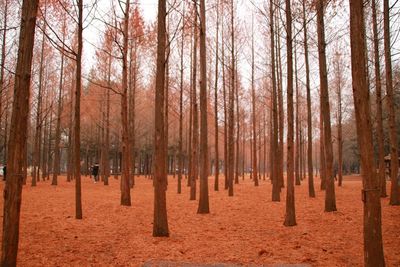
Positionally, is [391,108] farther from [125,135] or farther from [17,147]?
[17,147]

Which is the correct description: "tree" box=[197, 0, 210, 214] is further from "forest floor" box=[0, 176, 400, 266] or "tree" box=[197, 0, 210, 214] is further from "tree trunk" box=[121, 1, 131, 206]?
"tree trunk" box=[121, 1, 131, 206]

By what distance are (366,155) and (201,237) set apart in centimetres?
410

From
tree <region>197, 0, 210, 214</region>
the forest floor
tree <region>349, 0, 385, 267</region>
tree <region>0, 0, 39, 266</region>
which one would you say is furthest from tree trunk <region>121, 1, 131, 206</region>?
tree <region>349, 0, 385, 267</region>

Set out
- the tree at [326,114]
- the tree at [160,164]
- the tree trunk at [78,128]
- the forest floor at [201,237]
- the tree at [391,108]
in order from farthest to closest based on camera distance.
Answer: the tree at [391,108] → the tree at [326,114] → the tree trunk at [78,128] → the tree at [160,164] → the forest floor at [201,237]

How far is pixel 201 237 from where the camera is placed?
7098 mm

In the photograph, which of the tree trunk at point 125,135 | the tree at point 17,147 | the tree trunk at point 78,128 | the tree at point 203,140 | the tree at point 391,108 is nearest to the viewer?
the tree at point 17,147

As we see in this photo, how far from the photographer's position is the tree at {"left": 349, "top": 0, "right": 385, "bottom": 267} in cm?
411

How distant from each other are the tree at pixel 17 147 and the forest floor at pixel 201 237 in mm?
1186

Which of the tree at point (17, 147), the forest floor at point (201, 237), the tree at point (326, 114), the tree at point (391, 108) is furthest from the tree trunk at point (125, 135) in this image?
the tree at point (391, 108)

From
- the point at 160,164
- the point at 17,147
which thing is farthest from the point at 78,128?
the point at 17,147

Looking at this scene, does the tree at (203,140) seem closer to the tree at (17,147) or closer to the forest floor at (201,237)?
the forest floor at (201,237)

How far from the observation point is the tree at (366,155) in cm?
411

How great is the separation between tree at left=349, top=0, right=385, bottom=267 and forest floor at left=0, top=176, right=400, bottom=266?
3.53 ft

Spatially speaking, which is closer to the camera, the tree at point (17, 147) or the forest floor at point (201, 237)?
the tree at point (17, 147)
